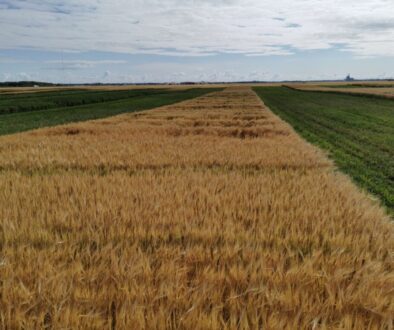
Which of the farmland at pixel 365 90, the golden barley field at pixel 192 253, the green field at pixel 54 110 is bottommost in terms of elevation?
the golden barley field at pixel 192 253

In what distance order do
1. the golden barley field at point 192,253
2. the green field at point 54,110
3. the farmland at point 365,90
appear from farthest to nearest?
the farmland at point 365,90 < the green field at point 54,110 < the golden barley field at point 192,253

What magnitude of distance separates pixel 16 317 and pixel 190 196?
3.02 metres

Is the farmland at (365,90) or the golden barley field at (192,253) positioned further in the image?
the farmland at (365,90)

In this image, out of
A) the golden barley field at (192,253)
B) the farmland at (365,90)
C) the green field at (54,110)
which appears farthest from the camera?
the farmland at (365,90)

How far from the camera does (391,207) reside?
6418 millimetres

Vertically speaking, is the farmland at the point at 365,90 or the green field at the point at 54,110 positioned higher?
the farmland at the point at 365,90

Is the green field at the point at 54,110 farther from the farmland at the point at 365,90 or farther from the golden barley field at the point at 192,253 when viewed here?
the farmland at the point at 365,90

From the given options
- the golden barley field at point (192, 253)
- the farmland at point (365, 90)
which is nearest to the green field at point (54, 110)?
the golden barley field at point (192, 253)

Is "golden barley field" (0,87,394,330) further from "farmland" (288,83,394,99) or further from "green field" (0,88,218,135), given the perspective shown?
"farmland" (288,83,394,99)

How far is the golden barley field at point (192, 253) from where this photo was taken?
2.20 m

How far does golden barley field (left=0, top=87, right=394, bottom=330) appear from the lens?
7.21 ft

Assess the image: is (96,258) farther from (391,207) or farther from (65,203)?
(391,207)

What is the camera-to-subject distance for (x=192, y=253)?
2.97 metres

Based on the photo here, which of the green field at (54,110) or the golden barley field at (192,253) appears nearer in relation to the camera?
the golden barley field at (192,253)
